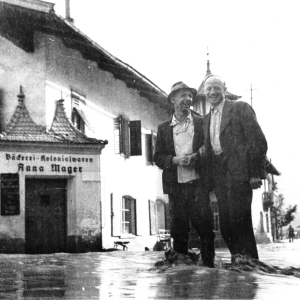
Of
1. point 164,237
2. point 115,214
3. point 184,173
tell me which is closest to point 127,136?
point 115,214

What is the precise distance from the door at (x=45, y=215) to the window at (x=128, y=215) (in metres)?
2.11

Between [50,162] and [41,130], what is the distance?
0.66m

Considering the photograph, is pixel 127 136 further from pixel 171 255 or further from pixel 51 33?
pixel 171 255

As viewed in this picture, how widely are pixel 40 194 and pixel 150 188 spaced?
3142 mm

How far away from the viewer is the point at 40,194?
14.2 metres

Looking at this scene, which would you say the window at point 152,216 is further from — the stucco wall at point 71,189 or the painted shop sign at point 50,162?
the painted shop sign at point 50,162

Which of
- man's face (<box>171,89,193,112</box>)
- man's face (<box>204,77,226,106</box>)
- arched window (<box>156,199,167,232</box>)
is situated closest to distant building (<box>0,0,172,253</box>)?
arched window (<box>156,199,167,232</box>)

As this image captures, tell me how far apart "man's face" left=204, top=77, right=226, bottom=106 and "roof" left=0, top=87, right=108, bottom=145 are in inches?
273

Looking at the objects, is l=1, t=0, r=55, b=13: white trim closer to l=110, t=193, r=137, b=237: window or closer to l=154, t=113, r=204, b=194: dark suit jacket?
l=110, t=193, r=137, b=237: window

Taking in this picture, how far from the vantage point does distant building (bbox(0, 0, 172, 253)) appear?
13.8 meters

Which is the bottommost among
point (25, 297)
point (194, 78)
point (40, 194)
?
point (25, 297)

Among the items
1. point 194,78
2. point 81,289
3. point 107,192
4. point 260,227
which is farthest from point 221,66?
point 260,227

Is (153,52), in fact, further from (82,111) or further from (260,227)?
(260,227)

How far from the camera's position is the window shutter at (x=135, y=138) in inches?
606
